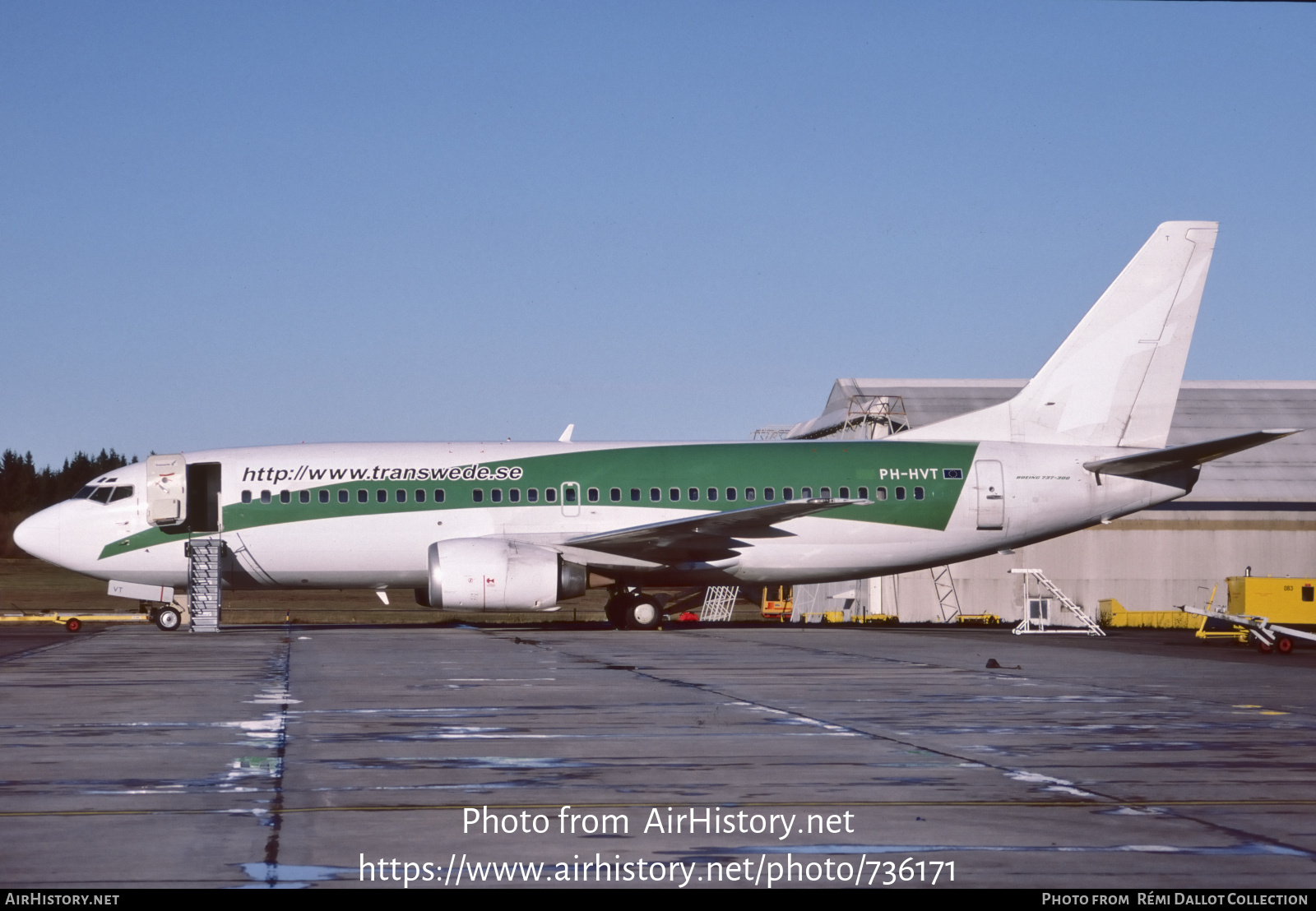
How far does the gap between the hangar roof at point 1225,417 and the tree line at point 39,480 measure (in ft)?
313

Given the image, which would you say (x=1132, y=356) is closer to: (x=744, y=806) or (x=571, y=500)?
(x=571, y=500)

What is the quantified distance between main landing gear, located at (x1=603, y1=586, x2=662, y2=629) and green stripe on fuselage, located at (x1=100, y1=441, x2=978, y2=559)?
2.73 meters

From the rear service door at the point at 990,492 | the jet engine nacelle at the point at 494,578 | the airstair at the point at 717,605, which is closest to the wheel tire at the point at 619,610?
the jet engine nacelle at the point at 494,578

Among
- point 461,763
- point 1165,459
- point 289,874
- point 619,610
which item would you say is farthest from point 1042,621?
point 289,874

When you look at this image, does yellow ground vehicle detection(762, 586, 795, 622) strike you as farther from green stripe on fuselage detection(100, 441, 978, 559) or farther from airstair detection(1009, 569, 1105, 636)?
green stripe on fuselage detection(100, 441, 978, 559)

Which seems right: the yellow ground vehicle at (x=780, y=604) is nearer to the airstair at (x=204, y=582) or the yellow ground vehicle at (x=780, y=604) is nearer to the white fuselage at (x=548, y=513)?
the white fuselage at (x=548, y=513)

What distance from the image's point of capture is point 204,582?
31.2m

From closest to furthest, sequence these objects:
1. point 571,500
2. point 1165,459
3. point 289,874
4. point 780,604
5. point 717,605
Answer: point 289,874
point 1165,459
point 571,500
point 717,605
point 780,604

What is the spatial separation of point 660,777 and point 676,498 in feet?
74.8

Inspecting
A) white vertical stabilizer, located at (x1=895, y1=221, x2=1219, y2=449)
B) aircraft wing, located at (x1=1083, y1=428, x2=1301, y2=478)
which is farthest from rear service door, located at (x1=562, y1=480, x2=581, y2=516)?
aircraft wing, located at (x1=1083, y1=428, x2=1301, y2=478)

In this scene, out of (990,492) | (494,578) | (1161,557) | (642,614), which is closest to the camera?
(494,578)
